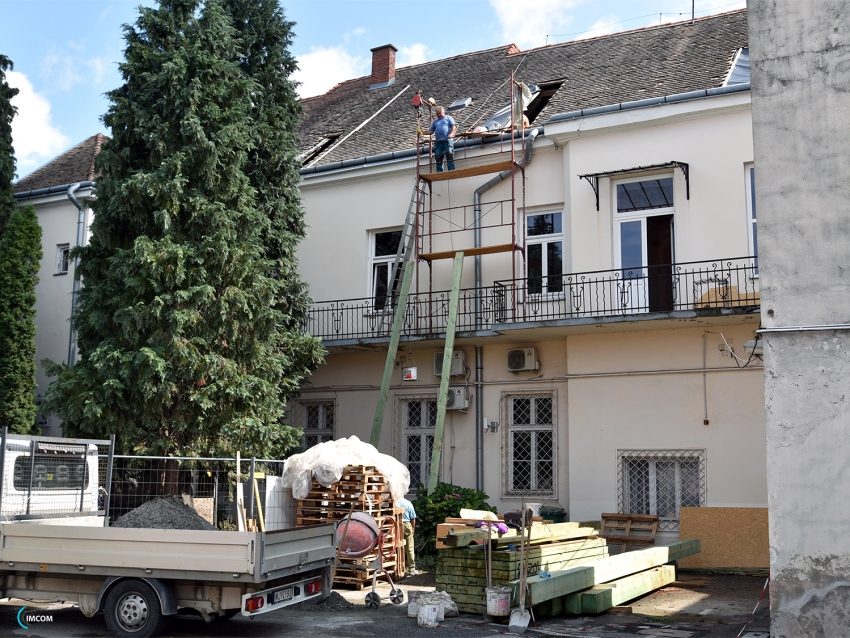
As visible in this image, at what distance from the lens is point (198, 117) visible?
46.5 ft

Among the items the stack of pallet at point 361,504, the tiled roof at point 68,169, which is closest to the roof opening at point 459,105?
the tiled roof at point 68,169

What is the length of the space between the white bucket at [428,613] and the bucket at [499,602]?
0.54 metres

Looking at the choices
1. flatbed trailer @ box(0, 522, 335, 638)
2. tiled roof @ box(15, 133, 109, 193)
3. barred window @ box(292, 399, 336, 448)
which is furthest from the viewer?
tiled roof @ box(15, 133, 109, 193)

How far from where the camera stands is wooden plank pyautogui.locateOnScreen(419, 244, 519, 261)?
15662 mm

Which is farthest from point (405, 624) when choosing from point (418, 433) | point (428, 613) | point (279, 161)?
point (279, 161)

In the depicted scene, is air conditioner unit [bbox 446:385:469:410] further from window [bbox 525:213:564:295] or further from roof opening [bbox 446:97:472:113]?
roof opening [bbox 446:97:472:113]

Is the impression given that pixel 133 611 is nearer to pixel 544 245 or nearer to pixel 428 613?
pixel 428 613

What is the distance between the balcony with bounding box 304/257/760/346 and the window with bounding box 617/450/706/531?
2.36 metres

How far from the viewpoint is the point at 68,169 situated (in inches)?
837

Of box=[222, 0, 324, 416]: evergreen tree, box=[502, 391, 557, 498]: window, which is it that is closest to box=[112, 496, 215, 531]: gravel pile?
box=[222, 0, 324, 416]: evergreen tree

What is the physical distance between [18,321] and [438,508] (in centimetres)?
925

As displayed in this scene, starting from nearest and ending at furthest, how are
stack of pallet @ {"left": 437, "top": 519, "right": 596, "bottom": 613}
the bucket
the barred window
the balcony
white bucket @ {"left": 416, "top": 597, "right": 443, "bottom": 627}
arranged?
white bucket @ {"left": 416, "top": 597, "right": 443, "bottom": 627} < the bucket < stack of pallet @ {"left": 437, "top": 519, "right": 596, "bottom": 613} < the balcony < the barred window

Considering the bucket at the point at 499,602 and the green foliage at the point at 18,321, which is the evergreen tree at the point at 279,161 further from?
the bucket at the point at 499,602

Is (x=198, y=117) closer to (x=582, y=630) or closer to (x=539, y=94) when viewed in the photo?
(x=539, y=94)
